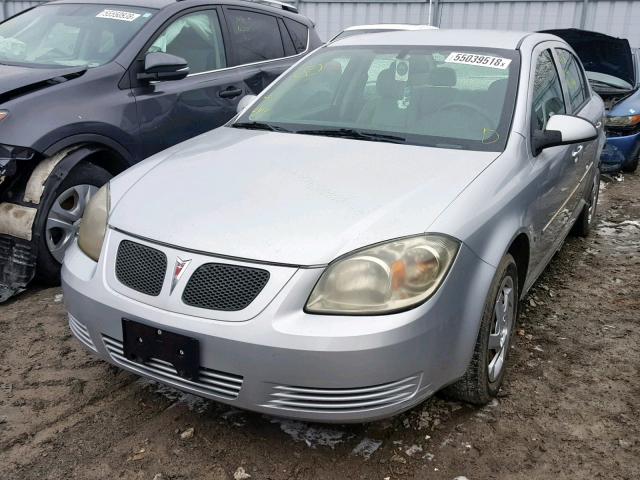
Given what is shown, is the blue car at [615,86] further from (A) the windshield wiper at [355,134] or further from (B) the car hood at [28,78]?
(B) the car hood at [28,78]

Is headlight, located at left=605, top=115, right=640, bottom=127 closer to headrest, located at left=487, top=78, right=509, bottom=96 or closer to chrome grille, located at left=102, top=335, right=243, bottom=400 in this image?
headrest, located at left=487, top=78, right=509, bottom=96

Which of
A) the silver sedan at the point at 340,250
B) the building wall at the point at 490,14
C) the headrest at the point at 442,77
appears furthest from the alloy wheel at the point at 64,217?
the building wall at the point at 490,14

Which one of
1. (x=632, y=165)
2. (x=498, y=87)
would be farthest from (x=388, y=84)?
(x=632, y=165)

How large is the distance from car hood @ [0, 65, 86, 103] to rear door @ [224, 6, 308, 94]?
1.48m

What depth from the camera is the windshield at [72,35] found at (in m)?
4.29

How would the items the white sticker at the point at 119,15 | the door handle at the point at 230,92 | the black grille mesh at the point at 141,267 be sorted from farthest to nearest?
the door handle at the point at 230,92 < the white sticker at the point at 119,15 < the black grille mesh at the point at 141,267

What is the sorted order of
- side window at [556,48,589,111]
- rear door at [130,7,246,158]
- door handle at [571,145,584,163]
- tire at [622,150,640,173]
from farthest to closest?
tire at [622,150,640,173] < rear door at [130,7,246,158] < side window at [556,48,589,111] < door handle at [571,145,584,163]

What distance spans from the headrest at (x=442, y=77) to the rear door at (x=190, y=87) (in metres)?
1.96

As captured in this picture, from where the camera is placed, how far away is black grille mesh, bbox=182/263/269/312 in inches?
83.7

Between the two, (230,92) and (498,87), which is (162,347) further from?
(230,92)

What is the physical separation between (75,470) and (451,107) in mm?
2306

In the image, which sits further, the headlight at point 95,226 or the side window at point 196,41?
the side window at point 196,41

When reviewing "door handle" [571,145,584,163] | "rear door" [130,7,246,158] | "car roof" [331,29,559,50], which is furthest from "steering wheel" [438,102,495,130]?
"rear door" [130,7,246,158]

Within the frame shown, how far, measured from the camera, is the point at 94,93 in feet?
13.0
